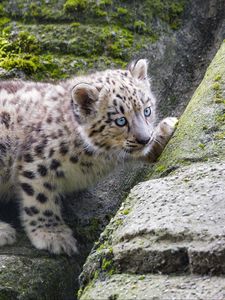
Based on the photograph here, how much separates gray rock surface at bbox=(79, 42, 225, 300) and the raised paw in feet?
4.62

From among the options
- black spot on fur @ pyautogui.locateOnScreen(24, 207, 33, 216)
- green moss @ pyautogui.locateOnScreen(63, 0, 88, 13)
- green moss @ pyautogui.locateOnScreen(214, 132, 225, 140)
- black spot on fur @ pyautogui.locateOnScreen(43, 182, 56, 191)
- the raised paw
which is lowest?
the raised paw

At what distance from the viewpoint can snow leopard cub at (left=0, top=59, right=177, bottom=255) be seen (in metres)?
5.82

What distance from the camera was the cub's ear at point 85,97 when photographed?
5.90 m

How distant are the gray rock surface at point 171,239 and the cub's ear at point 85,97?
43.4 inches

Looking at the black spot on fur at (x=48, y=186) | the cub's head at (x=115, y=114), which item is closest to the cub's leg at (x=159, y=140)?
the cub's head at (x=115, y=114)

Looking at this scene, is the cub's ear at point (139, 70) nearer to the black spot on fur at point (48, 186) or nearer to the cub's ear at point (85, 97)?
the cub's ear at point (85, 97)

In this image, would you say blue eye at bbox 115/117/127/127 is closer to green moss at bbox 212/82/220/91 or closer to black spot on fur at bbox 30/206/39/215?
green moss at bbox 212/82/220/91

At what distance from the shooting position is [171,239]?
4062mm

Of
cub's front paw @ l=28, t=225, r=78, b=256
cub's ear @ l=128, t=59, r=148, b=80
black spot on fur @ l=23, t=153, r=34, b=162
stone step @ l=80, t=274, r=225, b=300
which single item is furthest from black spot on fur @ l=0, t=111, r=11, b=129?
stone step @ l=80, t=274, r=225, b=300

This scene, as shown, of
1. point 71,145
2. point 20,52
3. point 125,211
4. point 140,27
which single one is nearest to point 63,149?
point 71,145

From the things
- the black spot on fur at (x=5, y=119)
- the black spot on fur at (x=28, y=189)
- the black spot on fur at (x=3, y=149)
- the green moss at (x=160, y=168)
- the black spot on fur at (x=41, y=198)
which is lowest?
the black spot on fur at (x=41, y=198)

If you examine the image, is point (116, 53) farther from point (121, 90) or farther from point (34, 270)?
point (34, 270)

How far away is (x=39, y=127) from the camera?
6105 millimetres

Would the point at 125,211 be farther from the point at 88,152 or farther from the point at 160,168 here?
the point at 88,152
